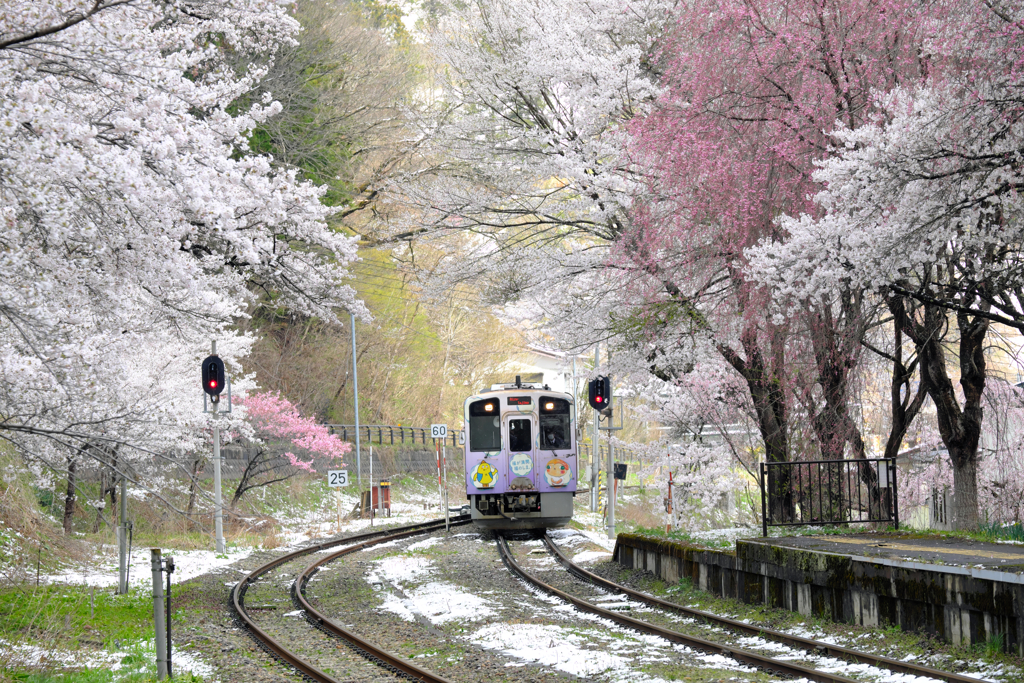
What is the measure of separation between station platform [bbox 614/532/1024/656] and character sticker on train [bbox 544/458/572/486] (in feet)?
24.3

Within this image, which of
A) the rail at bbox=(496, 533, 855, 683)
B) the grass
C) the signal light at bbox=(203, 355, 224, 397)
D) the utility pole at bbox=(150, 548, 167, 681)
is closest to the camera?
the rail at bbox=(496, 533, 855, 683)

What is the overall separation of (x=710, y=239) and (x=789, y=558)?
406 cm

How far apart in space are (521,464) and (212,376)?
6112 mm

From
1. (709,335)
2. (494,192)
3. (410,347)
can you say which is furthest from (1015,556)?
(410,347)

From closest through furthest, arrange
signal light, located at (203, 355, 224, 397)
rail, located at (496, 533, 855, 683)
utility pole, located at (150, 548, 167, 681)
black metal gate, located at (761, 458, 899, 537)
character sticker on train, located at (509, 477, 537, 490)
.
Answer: rail, located at (496, 533, 855, 683), utility pole, located at (150, 548, 167, 681), black metal gate, located at (761, 458, 899, 537), signal light, located at (203, 355, 224, 397), character sticker on train, located at (509, 477, 537, 490)

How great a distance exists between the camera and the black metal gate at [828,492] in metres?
11.4

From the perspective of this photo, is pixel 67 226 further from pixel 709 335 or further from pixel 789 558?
pixel 709 335

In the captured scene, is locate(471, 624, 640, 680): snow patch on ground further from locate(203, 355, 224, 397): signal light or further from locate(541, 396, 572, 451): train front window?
locate(541, 396, 572, 451): train front window

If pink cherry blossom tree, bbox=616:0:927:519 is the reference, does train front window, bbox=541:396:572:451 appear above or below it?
below

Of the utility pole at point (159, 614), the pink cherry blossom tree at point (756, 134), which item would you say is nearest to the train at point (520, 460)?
the pink cherry blossom tree at point (756, 134)

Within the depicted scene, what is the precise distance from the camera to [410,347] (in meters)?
42.1

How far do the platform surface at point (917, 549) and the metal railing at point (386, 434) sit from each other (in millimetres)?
26198

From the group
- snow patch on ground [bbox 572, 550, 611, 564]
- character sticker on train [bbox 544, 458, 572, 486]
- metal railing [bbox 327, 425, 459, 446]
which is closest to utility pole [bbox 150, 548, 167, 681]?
snow patch on ground [bbox 572, 550, 611, 564]

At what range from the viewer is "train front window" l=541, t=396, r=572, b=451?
19.5m
